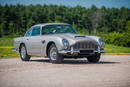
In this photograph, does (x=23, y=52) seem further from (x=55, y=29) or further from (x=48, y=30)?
(x=55, y=29)

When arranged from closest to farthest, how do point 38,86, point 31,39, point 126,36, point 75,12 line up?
point 38,86
point 31,39
point 126,36
point 75,12

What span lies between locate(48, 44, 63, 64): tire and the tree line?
8937 cm

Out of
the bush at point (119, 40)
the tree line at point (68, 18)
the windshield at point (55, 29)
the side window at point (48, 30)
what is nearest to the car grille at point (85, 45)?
the windshield at point (55, 29)

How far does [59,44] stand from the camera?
430 inches

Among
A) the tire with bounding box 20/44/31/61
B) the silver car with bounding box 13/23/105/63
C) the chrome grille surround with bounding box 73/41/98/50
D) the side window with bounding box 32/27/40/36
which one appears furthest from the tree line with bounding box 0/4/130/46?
the chrome grille surround with bounding box 73/41/98/50

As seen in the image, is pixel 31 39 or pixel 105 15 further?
pixel 105 15

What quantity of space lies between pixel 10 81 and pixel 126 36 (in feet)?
195

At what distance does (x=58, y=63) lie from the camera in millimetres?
11102

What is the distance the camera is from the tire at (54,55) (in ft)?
36.3

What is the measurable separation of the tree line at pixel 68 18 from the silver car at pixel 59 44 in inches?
3462

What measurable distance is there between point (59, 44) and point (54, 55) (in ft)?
1.96

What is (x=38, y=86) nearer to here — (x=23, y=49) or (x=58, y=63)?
(x=58, y=63)

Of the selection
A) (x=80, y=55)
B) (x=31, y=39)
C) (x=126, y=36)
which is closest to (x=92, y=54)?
(x=80, y=55)

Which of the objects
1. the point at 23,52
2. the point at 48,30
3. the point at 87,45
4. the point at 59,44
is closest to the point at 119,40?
the point at 23,52
